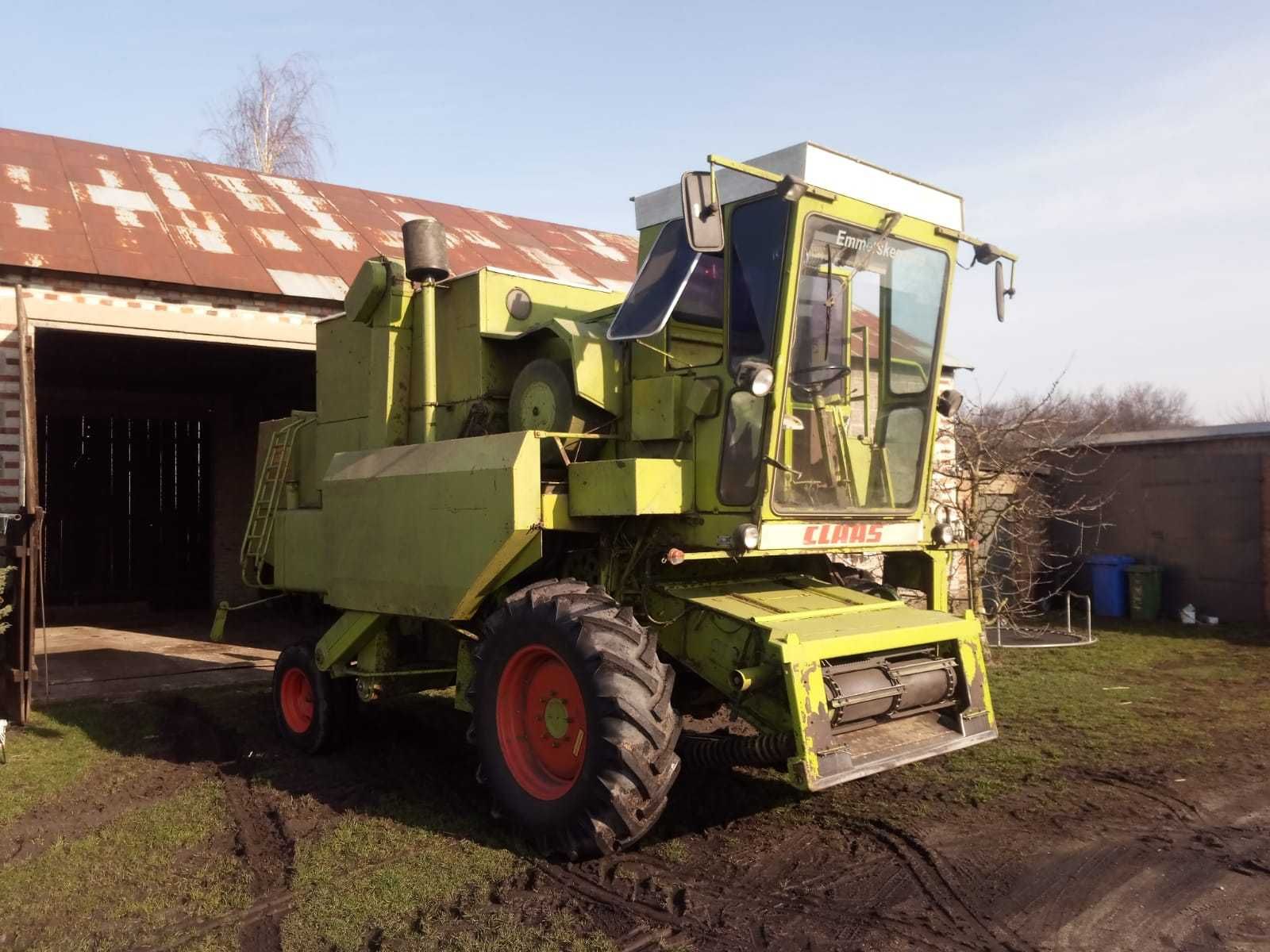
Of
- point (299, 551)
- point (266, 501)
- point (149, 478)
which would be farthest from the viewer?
point (149, 478)

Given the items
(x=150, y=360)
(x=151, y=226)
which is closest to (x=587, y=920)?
(x=151, y=226)

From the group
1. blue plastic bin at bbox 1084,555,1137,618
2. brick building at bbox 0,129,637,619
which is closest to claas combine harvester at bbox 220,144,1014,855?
brick building at bbox 0,129,637,619

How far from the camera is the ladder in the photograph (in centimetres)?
761

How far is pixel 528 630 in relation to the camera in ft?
15.7

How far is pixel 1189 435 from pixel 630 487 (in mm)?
11858

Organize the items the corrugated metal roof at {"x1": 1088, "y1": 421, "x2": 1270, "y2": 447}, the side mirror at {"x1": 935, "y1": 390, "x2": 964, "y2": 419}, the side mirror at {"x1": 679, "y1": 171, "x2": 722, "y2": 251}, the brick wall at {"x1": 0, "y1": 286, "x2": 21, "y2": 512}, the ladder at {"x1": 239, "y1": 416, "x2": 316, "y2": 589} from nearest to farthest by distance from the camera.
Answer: the side mirror at {"x1": 679, "y1": 171, "x2": 722, "y2": 251}
the side mirror at {"x1": 935, "y1": 390, "x2": 964, "y2": 419}
the ladder at {"x1": 239, "y1": 416, "x2": 316, "y2": 589}
the brick wall at {"x1": 0, "y1": 286, "x2": 21, "y2": 512}
the corrugated metal roof at {"x1": 1088, "y1": 421, "x2": 1270, "y2": 447}

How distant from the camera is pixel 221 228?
36.4ft

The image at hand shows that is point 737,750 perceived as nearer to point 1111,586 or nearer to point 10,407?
point 10,407

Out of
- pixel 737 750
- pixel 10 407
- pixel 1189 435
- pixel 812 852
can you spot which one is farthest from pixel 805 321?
pixel 1189 435

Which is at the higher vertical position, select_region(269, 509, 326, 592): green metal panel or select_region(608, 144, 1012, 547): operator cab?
select_region(608, 144, 1012, 547): operator cab

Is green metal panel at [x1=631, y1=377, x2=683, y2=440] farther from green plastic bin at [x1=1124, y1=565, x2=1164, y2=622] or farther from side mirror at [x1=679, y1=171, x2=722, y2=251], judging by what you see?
green plastic bin at [x1=1124, y1=565, x2=1164, y2=622]

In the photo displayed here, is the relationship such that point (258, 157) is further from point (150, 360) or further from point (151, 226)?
point (151, 226)

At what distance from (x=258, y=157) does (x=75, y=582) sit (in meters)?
15.5

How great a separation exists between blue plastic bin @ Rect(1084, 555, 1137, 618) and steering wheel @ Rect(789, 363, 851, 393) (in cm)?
1012
